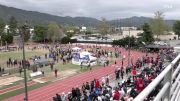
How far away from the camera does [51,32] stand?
110312 mm

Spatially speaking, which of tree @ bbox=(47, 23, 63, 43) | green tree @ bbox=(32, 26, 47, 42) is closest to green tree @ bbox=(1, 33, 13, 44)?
green tree @ bbox=(32, 26, 47, 42)

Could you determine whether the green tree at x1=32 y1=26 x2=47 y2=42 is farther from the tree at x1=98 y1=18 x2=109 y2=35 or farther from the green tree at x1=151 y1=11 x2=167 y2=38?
the green tree at x1=151 y1=11 x2=167 y2=38

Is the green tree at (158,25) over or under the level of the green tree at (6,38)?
over

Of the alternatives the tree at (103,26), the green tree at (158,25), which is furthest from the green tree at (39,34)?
the green tree at (158,25)

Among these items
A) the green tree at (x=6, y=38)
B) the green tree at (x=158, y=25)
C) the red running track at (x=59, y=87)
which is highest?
the green tree at (x=158, y=25)

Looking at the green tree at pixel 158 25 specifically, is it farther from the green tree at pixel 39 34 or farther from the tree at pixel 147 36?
the green tree at pixel 39 34

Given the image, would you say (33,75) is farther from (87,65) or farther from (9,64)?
(9,64)

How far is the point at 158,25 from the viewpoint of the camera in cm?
8931

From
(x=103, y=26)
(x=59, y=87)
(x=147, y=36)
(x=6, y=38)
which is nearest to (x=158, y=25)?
(x=147, y=36)

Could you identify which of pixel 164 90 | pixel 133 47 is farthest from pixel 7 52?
pixel 164 90

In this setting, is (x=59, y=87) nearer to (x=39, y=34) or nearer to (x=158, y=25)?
(x=158, y=25)

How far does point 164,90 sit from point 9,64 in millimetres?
51568

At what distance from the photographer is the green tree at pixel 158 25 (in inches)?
3516

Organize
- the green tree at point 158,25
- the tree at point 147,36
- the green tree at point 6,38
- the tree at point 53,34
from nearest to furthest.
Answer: the tree at point 147,36, the green tree at point 158,25, the green tree at point 6,38, the tree at point 53,34
